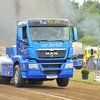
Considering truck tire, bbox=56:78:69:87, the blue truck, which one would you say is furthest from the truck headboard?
truck tire, bbox=56:78:69:87

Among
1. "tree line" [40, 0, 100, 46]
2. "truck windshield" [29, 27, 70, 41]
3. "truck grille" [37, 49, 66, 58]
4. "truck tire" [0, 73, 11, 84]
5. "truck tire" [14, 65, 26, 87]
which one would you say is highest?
"tree line" [40, 0, 100, 46]

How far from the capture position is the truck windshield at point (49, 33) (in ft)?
46.5

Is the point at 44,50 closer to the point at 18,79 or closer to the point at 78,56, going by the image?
the point at 18,79

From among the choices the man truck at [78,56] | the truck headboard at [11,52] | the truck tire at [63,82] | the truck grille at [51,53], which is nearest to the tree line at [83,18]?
the man truck at [78,56]

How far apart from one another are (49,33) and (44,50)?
0.88 m

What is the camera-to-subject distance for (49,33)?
14320mm

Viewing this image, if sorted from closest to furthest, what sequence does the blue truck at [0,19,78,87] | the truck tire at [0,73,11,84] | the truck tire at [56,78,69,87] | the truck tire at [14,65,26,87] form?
the blue truck at [0,19,78,87] < the truck tire at [14,65,26,87] < the truck tire at [56,78,69,87] < the truck tire at [0,73,11,84]

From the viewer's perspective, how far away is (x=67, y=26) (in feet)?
47.5

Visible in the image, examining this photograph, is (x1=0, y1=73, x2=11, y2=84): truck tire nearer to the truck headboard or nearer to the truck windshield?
the truck headboard

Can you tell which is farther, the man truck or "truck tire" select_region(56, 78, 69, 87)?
the man truck

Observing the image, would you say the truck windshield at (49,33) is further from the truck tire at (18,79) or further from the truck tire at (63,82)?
the truck tire at (63,82)

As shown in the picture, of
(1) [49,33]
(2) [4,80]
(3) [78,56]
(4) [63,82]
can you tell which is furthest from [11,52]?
(3) [78,56]

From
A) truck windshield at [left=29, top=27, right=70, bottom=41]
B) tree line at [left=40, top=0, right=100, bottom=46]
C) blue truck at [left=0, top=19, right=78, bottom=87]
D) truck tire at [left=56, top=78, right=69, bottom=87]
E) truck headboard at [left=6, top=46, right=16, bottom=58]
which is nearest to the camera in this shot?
blue truck at [left=0, top=19, right=78, bottom=87]

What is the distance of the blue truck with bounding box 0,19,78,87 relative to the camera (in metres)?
14.0
